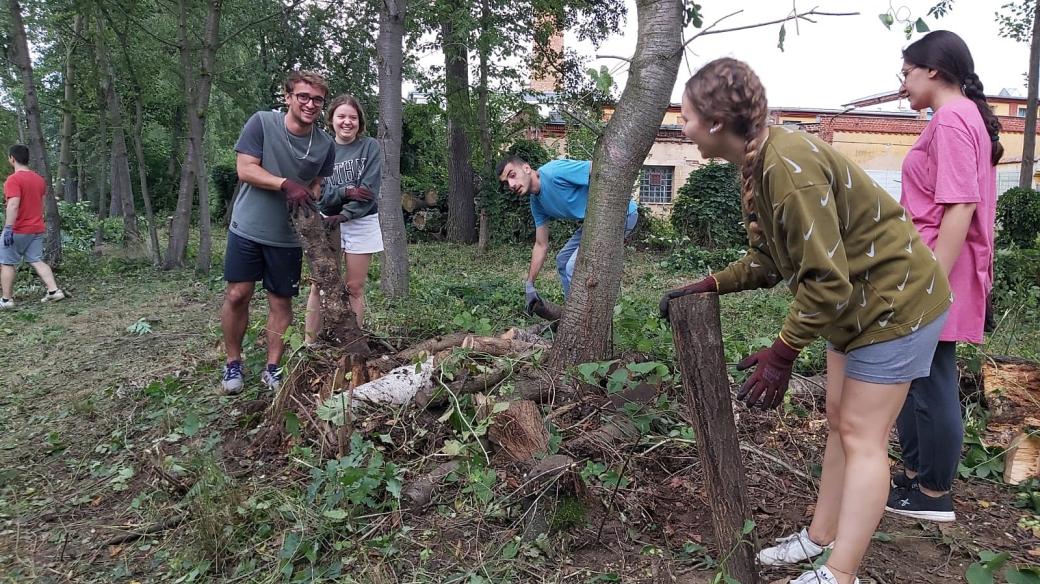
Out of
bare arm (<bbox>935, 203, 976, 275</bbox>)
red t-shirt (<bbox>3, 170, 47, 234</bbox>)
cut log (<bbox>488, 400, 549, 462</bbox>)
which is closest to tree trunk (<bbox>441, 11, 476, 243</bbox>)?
red t-shirt (<bbox>3, 170, 47, 234</bbox>)

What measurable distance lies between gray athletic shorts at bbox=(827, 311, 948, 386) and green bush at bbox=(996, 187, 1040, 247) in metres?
10.1

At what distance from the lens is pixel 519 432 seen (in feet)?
8.61

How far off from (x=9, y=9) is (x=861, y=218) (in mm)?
11155

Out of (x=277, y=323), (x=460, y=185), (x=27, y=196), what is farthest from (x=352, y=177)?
(x=460, y=185)

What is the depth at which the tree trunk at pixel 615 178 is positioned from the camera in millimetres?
2965

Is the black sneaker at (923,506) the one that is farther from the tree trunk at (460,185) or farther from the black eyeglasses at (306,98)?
the tree trunk at (460,185)

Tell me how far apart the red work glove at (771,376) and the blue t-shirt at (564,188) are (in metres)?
2.73

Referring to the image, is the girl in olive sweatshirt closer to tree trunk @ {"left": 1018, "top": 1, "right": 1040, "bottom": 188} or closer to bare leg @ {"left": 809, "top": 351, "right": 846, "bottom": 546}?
bare leg @ {"left": 809, "top": 351, "right": 846, "bottom": 546}

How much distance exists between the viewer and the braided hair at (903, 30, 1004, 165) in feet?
7.25

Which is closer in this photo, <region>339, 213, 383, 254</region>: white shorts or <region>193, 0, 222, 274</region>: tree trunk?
<region>339, 213, 383, 254</region>: white shorts

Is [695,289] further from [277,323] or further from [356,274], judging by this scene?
[356,274]

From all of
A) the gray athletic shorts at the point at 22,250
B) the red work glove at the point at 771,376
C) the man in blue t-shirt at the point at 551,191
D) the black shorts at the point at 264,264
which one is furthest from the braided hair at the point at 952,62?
the gray athletic shorts at the point at 22,250

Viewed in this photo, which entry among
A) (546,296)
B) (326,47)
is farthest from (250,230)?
(326,47)

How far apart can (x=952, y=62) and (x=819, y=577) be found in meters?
1.81
